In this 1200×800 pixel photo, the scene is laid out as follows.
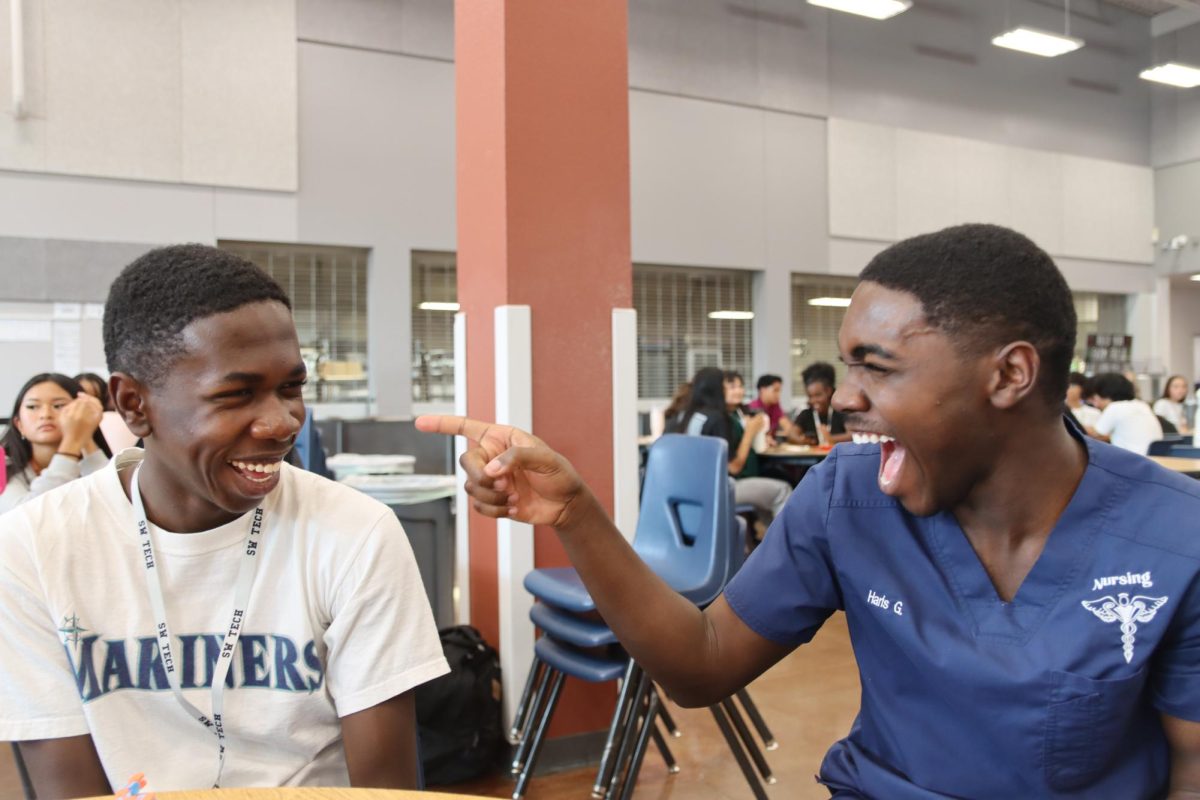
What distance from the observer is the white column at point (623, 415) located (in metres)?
3.06

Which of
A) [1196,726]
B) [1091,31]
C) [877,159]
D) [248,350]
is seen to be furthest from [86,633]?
[1091,31]

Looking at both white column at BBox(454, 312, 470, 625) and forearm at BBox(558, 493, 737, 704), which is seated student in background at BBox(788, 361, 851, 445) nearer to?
white column at BBox(454, 312, 470, 625)

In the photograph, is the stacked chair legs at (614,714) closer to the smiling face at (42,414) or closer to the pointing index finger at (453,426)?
the pointing index finger at (453,426)

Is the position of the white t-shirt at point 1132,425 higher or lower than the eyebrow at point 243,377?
lower

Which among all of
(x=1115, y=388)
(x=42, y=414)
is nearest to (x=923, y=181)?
(x=1115, y=388)

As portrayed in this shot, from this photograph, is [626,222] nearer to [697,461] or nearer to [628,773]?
[697,461]

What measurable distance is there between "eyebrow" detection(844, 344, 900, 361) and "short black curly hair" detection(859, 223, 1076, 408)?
62mm

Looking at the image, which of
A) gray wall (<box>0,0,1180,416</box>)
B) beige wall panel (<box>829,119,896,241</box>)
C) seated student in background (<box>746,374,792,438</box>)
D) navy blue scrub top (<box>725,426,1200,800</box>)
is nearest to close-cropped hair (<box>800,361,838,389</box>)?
seated student in background (<box>746,374,792,438</box>)

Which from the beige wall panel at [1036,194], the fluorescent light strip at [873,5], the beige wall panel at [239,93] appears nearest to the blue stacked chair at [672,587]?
the beige wall panel at [239,93]

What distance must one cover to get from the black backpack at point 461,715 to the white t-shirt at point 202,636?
1.51 meters

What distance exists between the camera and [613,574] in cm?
121

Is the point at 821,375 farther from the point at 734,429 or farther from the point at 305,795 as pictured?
the point at 305,795

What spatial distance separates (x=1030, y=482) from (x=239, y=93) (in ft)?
26.0

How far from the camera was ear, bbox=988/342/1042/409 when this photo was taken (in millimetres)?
1041
